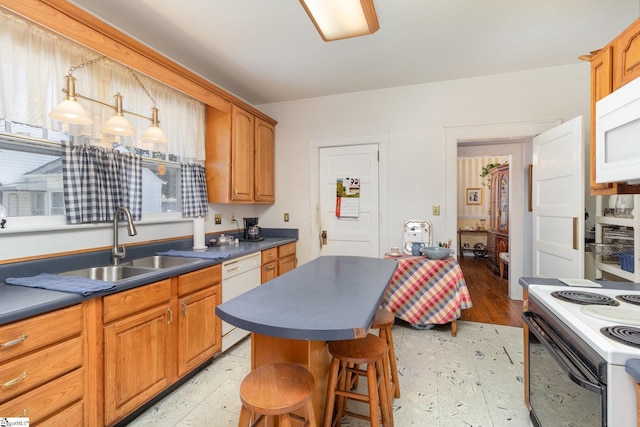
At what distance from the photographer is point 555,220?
106 inches

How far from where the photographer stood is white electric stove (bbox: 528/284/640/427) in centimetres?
89

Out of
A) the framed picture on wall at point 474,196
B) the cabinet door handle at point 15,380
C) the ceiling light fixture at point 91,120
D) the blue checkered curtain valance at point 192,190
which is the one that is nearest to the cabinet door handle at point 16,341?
the cabinet door handle at point 15,380

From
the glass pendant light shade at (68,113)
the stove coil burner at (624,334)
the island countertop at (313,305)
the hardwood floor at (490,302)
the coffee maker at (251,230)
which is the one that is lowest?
the hardwood floor at (490,302)

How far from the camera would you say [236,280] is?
→ 260 cm

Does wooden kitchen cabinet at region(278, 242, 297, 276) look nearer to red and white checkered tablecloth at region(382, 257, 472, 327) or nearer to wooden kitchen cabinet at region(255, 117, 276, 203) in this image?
wooden kitchen cabinet at region(255, 117, 276, 203)

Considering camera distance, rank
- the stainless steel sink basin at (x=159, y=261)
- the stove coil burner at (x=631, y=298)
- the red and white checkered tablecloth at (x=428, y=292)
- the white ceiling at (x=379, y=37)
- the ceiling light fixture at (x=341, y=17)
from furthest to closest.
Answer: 1. the red and white checkered tablecloth at (x=428, y=292)
2. the stainless steel sink basin at (x=159, y=261)
3. the white ceiling at (x=379, y=37)
4. the ceiling light fixture at (x=341, y=17)
5. the stove coil burner at (x=631, y=298)

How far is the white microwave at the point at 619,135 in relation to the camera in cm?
117

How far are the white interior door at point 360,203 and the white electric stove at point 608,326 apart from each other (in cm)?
211

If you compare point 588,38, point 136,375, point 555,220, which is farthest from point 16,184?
point 588,38

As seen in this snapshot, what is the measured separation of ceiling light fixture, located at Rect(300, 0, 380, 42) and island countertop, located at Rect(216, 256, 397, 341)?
1586mm

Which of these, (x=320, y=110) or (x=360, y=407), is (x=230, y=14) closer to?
(x=320, y=110)

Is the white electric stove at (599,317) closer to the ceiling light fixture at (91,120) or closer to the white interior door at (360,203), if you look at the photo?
the white interior door at (360,203)

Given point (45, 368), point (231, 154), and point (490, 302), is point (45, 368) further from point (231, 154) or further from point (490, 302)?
point (490, 302)

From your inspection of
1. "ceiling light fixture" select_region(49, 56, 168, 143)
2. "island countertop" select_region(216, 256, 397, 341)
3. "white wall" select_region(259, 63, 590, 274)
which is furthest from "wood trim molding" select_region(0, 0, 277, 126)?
"island countertop" select_region(216, 256, 397, 341)
